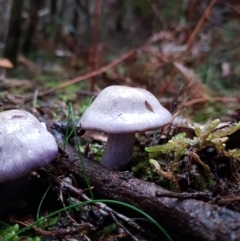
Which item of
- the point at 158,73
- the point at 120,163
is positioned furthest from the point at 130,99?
the point at 158,73

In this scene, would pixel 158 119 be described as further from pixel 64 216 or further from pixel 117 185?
pixel 64 216

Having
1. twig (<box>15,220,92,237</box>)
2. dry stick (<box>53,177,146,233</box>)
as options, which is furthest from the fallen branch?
twig (<box>15,220,92,237</box>)

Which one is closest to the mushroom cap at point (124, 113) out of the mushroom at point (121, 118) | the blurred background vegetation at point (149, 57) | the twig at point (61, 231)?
the mushroom at point (121, 118)

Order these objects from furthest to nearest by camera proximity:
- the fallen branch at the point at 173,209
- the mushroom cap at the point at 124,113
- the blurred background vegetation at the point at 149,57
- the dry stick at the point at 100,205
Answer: the blurred background vegetation at the point at 149,57
the mushroom cap at the point at 124,113
the dry stick at the point at 100,205
the fallen branch at the point at 173,209

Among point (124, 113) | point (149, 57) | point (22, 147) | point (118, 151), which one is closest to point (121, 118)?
point (124, 113)

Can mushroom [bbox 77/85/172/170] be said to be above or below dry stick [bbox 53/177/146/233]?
above

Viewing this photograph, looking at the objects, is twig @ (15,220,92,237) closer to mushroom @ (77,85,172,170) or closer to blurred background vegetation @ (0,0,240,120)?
mushroom @ (77,85,172,170)

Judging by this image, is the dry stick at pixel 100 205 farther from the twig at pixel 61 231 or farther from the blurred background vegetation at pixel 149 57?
the blurred background vegetation at pixel 149 57
